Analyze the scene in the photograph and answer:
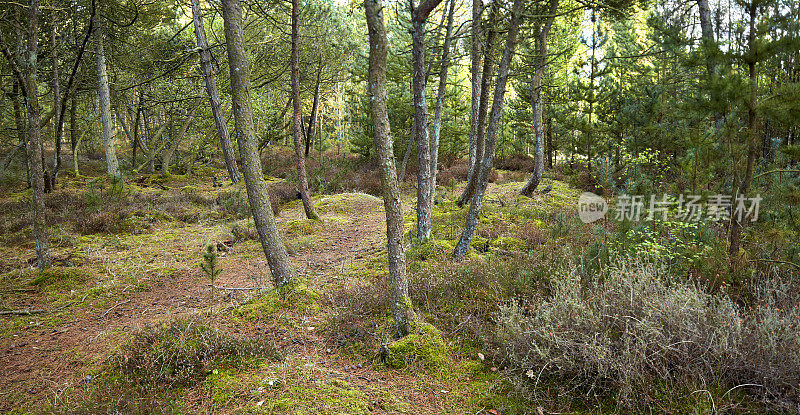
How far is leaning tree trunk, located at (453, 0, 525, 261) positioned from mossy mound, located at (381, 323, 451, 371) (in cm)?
244

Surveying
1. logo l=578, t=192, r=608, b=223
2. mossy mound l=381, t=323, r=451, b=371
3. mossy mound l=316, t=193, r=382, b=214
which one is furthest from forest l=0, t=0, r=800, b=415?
mossy mound l=316, t=193, r=382, b=214

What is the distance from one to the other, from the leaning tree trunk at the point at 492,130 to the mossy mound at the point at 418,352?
8.01ft

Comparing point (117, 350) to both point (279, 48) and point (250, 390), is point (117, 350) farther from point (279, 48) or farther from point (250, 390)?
point (279, 48)

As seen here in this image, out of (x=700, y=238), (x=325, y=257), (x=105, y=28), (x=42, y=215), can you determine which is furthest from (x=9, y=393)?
(x=105, y=28)

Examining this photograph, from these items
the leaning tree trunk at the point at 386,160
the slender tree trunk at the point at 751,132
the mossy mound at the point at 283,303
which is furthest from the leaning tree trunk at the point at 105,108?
the slender tree trunk at the point at 751,132

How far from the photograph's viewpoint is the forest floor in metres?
3.16

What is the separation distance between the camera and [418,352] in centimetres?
365

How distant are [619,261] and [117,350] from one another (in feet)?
17.2

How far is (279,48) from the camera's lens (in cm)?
1572

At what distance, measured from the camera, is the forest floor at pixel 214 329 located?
3.16 meters

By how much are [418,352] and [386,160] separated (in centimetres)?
180

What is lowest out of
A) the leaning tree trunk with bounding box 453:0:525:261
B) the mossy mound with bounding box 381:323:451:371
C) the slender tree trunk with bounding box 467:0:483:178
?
the mossy mound with bounding box 381:323:451:371

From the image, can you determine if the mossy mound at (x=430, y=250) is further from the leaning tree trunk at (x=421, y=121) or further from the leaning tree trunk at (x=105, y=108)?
the leaning tree trunk at (x=105, y=108)

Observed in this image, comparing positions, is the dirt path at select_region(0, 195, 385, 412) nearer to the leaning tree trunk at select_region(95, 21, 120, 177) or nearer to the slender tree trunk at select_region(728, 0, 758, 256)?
the slender tree trunk at select_region(728, 0, 758, 256)
